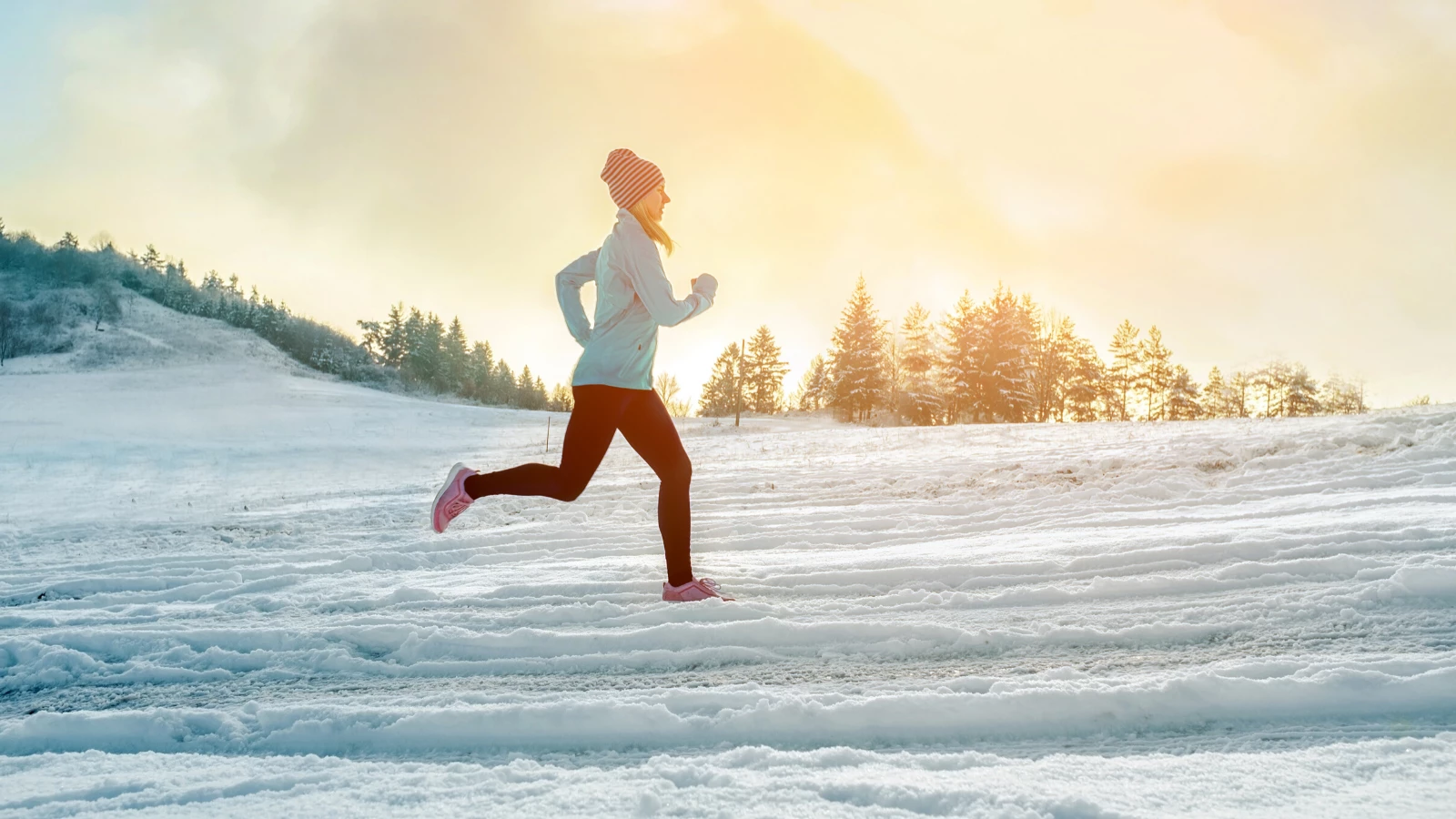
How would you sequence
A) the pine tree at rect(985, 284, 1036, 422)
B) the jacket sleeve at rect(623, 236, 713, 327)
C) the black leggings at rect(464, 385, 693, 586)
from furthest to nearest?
the pine tree at rect(985, 284, 1036, 422) < the black leggings at rect(464, 385, 693, 586) < the jacket sleeve at rect(623, 236, 713, 327)

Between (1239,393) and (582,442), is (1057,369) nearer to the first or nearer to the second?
(1239,393)

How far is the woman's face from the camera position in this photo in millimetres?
3717

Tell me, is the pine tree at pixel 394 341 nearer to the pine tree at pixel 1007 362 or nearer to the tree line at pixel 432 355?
the tree line at pixel 432 355

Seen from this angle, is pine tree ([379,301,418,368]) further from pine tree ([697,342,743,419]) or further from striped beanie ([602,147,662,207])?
striped beanie ([602,147,662,207])

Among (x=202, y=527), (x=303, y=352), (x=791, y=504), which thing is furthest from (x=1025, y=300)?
(x=303, y=352)

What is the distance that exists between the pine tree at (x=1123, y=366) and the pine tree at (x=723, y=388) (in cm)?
3043

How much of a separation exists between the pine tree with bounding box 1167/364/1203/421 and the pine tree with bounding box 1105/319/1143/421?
253 cm

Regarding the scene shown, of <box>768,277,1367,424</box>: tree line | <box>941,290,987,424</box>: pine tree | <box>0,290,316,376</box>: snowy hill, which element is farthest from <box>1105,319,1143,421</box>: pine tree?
<box>0,290,316,376</box>: snowy hill

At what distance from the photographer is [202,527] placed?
312 inches

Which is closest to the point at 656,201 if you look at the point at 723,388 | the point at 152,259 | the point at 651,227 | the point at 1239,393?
the point at 651,227

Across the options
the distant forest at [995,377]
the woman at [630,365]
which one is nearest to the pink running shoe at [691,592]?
the woman at [630,365]

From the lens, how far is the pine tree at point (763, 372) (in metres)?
60.1

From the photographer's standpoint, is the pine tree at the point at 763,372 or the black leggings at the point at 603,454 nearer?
the black leggings at the point at 603,454

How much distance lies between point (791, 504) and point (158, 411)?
3596 cm
